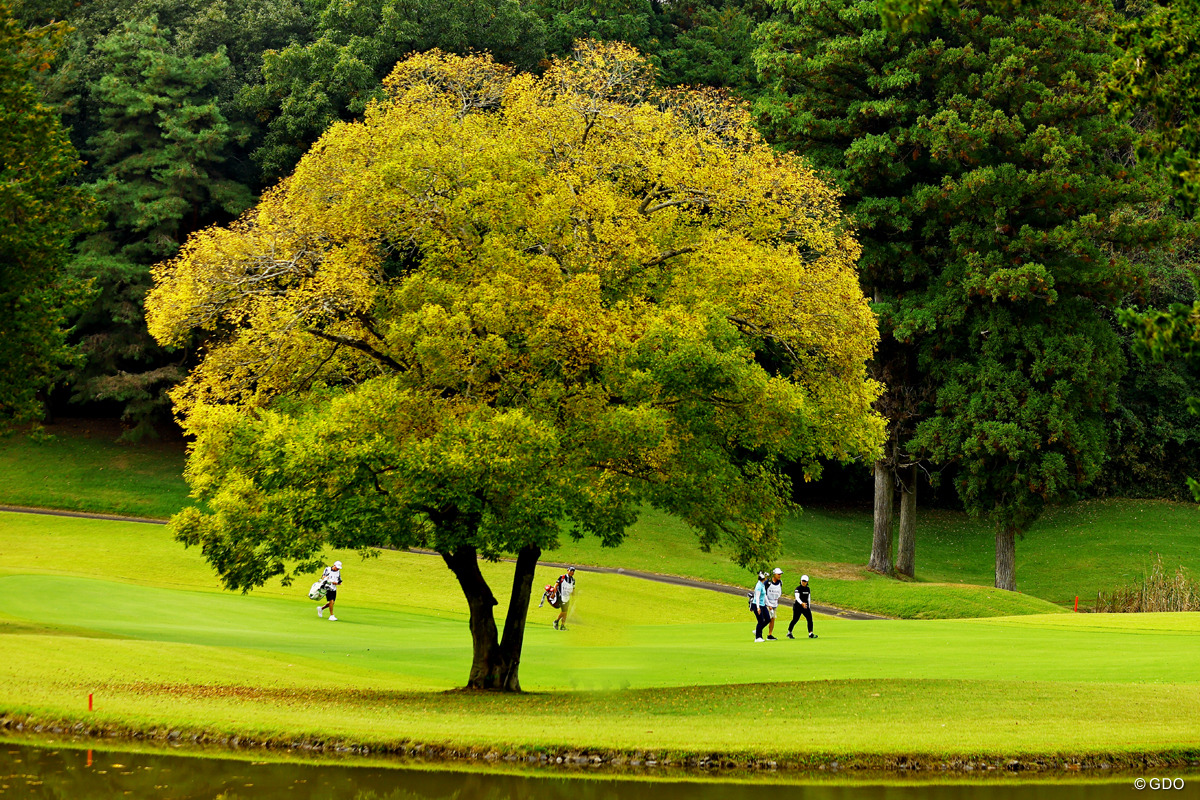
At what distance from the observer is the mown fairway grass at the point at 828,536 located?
46.1 m

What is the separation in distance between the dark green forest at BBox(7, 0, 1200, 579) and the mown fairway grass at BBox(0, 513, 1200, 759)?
25.7 feet

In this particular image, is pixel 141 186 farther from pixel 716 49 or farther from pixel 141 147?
pixel 716 49

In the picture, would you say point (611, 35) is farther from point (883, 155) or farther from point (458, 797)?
point (458, 797)

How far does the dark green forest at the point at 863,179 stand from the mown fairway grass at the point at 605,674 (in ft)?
25.7

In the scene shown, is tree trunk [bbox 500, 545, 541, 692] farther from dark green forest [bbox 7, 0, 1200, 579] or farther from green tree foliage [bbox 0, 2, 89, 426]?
green tree foliage [bbox 0, 2, 89, 426]

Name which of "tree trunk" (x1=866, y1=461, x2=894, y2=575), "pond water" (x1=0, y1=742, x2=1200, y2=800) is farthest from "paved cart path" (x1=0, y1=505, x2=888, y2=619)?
"pond water" (x1=0, y1=742, x2=1200, y2=800)

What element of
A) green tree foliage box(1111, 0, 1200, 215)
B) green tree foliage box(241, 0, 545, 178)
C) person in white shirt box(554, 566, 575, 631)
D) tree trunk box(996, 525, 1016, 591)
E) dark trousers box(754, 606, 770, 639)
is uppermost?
green tree foliage box(241, 0, 545, 178)

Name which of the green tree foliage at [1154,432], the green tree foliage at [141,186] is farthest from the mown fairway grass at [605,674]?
the green tree foliage at [1154,432]

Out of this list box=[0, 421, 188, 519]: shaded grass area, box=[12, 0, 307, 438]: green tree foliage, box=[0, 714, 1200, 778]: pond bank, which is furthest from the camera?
box=[12, 0, 307, 438]: green tree foliage

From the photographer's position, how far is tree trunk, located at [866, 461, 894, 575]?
150 feet

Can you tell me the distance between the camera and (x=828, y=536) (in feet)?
182

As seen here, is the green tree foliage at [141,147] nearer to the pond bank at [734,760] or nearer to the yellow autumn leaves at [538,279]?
the yellow autumn leaves at [538,279]

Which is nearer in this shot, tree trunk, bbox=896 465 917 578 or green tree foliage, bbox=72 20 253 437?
tree trunk, bbox=896 465 917 578

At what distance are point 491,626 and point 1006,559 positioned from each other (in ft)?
98.4
